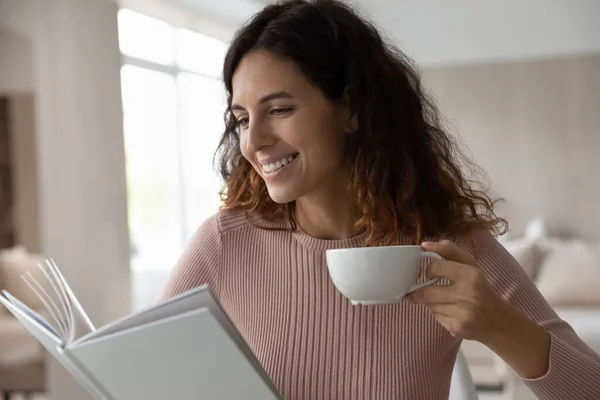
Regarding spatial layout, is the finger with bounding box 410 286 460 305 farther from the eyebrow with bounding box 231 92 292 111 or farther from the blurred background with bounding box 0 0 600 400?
the blurred background with bounding box 0 0 600 400

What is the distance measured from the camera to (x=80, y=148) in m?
3.72

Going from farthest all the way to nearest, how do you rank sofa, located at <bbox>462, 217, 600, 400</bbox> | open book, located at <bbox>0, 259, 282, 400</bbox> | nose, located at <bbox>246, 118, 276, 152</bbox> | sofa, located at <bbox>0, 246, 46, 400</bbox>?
sofa, located at <bbox>462, 217, 600, 400</bbox> < sofa, located at <bbox>0, 246, 46, 400</bbox> < nose, located at <bbox>246, 118, 276, 152</bbox> < open book, located at <bbox>0, 259, 282, 400</bbox>

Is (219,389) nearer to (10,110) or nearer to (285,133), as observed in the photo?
(285,133)

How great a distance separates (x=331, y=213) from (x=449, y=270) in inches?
19.5

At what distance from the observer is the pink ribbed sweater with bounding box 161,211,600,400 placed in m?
1.35

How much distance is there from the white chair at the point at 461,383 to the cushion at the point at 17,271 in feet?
7.39

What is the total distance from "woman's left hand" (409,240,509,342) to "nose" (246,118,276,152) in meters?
0.39

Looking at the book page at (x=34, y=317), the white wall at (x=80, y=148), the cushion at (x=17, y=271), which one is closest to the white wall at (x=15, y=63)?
the white wall at (x=80, y=148)

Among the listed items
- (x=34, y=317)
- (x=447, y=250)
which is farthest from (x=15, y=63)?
(x=447, y=250)

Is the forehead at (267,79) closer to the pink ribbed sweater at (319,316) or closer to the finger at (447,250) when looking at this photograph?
the pink ribbed sweater at (319,316)

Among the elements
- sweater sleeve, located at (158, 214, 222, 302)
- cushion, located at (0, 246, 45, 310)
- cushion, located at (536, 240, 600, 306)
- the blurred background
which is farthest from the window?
sweater sleeve, located at (158, 214, 222, 302)

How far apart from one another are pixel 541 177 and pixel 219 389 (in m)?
5.04

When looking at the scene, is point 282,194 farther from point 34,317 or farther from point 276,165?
point 34,317

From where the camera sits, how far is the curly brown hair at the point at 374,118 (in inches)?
53.9
